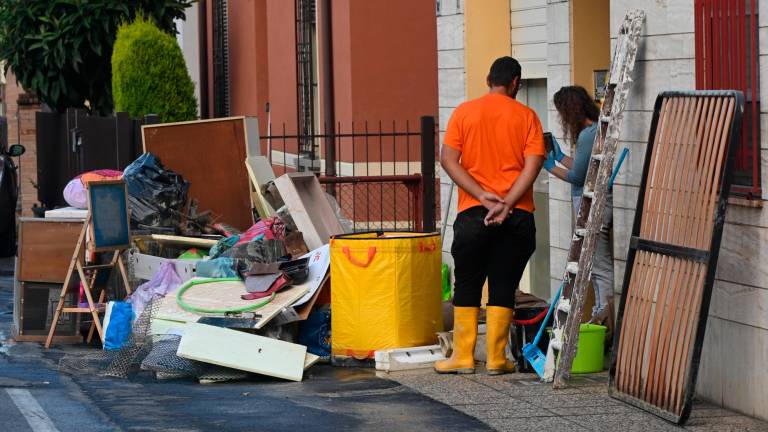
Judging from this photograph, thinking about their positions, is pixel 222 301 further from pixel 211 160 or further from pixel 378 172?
pixel 378 172

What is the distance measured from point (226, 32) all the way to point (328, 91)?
28.0 ft

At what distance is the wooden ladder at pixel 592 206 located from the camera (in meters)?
8.45

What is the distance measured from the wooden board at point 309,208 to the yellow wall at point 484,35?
162cm

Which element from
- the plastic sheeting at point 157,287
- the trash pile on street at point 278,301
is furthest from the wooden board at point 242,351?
the plastic sheeting at point 157,287

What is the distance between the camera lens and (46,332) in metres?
11.2

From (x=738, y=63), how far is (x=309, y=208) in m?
4.47

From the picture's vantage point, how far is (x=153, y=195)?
12258 mm

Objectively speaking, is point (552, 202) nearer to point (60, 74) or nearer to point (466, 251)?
point (466, 251)

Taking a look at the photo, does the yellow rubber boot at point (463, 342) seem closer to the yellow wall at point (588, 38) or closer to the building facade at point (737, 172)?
the building facade at point (737, 172)

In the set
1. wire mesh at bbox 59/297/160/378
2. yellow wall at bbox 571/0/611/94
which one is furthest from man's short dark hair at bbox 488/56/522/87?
wire mesh at bbox 59/297/160/378

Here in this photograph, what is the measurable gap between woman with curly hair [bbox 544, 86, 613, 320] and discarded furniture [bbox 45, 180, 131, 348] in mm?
3344

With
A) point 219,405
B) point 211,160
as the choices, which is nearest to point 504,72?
point 219,405

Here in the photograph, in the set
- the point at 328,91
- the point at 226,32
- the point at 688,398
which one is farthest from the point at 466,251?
the point at 226,32

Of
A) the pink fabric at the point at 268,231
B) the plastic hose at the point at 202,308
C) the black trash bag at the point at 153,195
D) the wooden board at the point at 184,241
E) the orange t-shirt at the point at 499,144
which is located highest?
the orange t-shirt at the point at 499,144
